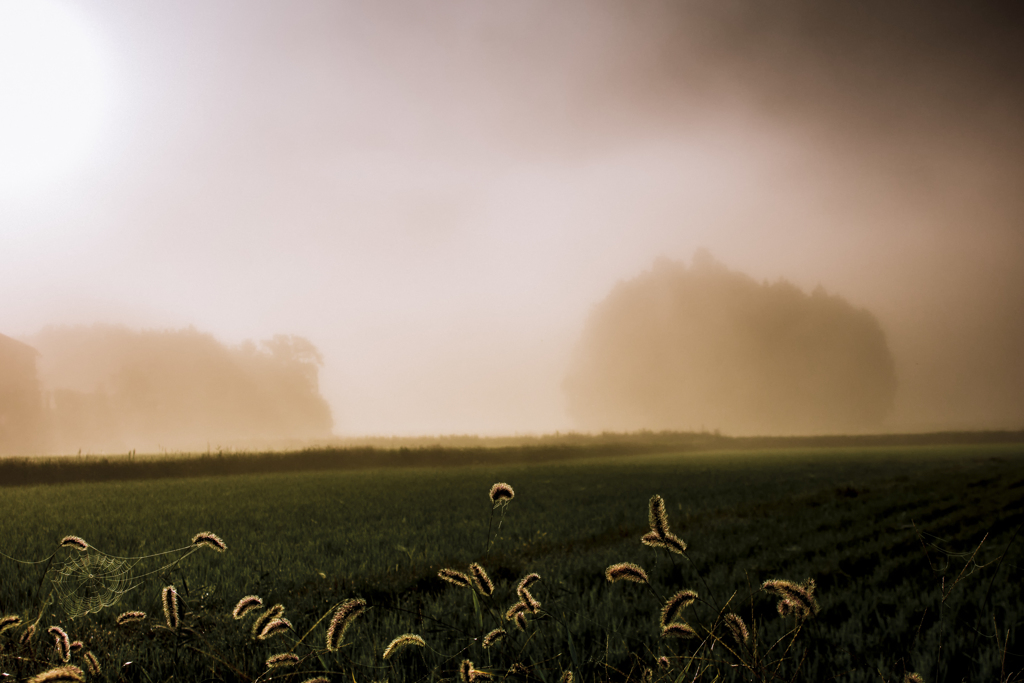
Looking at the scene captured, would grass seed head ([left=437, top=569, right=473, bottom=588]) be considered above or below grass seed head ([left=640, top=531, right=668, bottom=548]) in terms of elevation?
below

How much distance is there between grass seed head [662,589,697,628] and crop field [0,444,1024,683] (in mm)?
126

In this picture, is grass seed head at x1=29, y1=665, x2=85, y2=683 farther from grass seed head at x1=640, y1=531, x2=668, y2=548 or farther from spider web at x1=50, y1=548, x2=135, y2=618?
spider web at x1=50, y1=548, x2=135, y2=618

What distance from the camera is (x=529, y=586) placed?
18.3 ft

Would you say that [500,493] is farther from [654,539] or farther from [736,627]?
[736,627]

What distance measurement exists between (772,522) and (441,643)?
1254 centimetres

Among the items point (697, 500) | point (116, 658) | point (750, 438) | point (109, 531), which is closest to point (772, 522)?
point (697, 500)

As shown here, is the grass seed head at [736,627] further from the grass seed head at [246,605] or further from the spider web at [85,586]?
the spider web at [85,586]

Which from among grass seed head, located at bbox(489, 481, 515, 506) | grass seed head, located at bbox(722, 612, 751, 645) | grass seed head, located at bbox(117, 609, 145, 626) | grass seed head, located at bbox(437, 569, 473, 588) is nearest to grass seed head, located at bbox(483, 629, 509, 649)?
grass seed head, located at bbox(437, 569, 473, 588)

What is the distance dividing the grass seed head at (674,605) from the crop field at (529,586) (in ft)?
0.41

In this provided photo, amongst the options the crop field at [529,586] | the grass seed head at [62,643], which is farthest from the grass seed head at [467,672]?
the grass seed head at [62,643]

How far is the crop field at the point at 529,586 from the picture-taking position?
4.34 m

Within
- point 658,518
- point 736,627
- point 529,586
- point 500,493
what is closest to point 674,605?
point 736,627

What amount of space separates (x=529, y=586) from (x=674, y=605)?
10.8 feet

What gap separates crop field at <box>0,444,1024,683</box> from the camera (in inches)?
171
